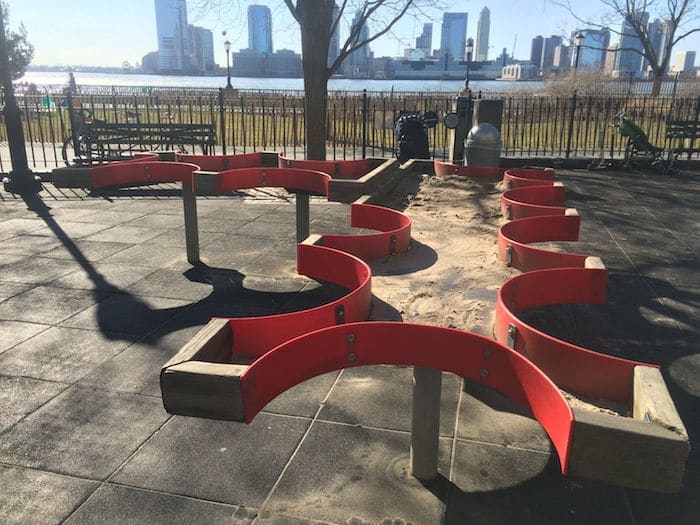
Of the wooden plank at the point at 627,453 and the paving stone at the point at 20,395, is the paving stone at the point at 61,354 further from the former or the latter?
the wooden plank at the point at 627,453

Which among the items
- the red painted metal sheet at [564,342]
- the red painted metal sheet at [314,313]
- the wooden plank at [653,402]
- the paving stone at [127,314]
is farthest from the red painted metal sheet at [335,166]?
the wooden plank at [653,402]

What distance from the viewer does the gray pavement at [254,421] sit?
310cm

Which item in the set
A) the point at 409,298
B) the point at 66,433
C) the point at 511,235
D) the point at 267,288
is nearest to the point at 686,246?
the point at 511,235

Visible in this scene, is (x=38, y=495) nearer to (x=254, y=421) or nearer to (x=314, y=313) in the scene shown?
(x=254, y=421)

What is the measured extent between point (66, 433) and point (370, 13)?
14228mm

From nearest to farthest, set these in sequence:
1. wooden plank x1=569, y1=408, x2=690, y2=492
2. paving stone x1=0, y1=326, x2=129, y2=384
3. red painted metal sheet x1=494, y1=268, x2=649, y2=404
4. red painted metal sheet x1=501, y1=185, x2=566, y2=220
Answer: wooden plank x1=569, y1=408, x2=690, y2=492, red painted metal sheet x1=494, y1=268, x2=649, y2=404, paving stone x1=0, y1=326, x2=129, y2=384, red painted metal sheet x1=501, y1=185, x2=566, y2=220

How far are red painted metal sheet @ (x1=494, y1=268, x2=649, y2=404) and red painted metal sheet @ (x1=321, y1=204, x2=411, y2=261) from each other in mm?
2471

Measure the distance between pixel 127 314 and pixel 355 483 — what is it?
11.4 ft

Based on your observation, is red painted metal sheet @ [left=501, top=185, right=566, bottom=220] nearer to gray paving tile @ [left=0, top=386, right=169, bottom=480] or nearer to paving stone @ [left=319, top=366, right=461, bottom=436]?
paving stone @ [left=319, top=366, right=461, bottom=436]

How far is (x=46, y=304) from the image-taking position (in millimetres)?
6016

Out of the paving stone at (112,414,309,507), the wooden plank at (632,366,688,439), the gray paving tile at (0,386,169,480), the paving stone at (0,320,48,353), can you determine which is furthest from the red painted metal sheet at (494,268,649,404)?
the paving stone at (0,320,48,353)

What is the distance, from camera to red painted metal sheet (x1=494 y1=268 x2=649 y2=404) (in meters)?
3.62

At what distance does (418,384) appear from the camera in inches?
127

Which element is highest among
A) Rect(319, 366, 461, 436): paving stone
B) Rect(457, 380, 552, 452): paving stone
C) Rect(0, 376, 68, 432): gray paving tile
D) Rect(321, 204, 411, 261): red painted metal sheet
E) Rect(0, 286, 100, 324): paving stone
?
Rect(321, 204, 411, 261): red painted metal sheet
